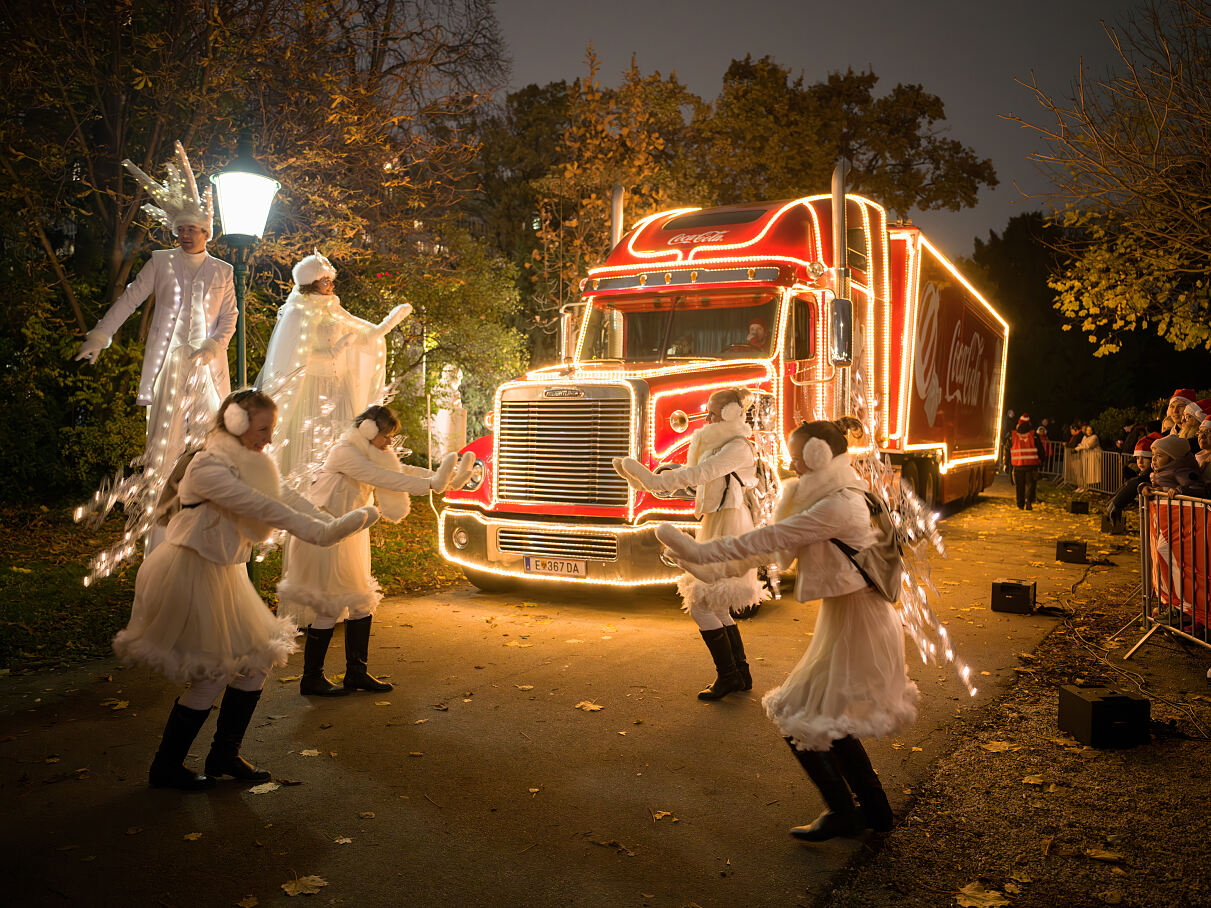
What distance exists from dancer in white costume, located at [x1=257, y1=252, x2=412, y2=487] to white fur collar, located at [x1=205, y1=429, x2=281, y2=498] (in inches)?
112

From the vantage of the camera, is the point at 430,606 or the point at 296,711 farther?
the point at 430,606

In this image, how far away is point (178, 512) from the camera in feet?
15.1

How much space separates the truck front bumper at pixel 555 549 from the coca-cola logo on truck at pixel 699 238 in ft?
11.3

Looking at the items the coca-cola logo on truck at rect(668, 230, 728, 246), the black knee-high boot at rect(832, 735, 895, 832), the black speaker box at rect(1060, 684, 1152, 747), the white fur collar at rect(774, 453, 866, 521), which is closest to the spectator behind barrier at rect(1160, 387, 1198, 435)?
the coca-cola logo on truck at rect(668, 230, 728, 246)

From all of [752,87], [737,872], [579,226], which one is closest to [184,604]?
[737,872]

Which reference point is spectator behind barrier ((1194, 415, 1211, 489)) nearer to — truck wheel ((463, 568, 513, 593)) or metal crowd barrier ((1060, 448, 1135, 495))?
truck wheel ((463, 568, 513, 593))

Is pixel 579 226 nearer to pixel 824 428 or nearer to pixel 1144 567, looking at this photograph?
pixel 1144 567

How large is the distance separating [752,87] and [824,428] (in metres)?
27.1

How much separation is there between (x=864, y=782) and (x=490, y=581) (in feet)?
20.9

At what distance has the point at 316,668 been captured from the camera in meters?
6.18

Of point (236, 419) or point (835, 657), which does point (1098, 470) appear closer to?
point (835, 657)

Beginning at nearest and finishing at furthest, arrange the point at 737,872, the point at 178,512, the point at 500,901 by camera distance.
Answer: the point at 500,901
the point at 737,872
the point at 178,512

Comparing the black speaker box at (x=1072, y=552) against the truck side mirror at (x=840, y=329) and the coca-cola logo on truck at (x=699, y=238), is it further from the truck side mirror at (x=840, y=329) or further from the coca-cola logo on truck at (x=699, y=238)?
the coca-cola logo on truck at (x=699, y=238)

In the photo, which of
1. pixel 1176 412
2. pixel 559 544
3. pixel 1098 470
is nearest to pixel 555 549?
pixel 559 544
